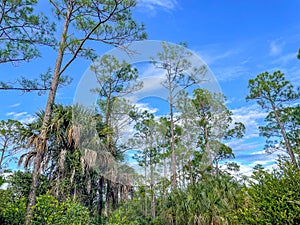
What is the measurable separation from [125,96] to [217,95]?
8.49 meters

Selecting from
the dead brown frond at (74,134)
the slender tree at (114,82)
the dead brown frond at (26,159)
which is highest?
the slender tree at (114,82)

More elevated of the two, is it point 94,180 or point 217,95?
point 217,95

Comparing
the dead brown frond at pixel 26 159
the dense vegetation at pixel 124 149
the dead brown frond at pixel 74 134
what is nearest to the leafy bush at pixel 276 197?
the dense vegetation at pixel 124 149

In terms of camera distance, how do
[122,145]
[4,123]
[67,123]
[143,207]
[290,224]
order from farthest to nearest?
1. [143,207]
2. [4,123]
3. [122,145]
4. [67,123]
5. [290,224]

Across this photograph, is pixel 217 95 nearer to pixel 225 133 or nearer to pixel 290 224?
pixel 225 133

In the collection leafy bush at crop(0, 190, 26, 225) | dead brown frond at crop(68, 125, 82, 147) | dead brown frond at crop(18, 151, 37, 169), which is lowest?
leafy bush at crop(0, 190, 26, 225)

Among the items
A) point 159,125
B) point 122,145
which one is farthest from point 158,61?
point 122,145

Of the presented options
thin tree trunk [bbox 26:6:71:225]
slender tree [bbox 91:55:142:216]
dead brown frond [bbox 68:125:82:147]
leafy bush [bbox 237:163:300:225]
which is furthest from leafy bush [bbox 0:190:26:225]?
slender tree [bbox 91:55:142:216]

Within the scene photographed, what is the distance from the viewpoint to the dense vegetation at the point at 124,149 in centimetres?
470

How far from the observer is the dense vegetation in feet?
15.4

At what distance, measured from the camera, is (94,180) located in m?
9.34

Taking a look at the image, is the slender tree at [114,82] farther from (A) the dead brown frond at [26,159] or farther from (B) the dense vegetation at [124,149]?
(A) the dead brown frond at [26,159]

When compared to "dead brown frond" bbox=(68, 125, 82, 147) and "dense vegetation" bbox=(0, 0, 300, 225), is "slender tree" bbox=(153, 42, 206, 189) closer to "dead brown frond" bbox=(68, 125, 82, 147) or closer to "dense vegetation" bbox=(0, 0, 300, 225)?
"dense vegetation" bbox=(0, 0, 300, 225)

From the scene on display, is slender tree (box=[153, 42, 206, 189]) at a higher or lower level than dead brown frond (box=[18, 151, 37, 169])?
higher
